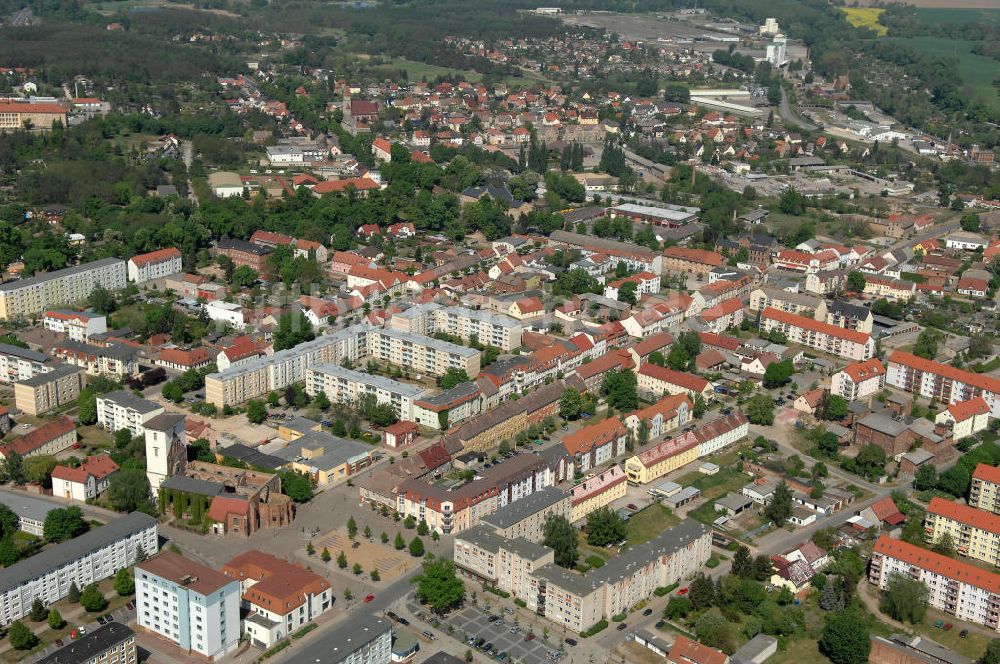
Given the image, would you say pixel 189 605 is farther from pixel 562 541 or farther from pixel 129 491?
pixel 562 541

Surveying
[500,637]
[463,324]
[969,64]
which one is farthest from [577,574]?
[969,64]

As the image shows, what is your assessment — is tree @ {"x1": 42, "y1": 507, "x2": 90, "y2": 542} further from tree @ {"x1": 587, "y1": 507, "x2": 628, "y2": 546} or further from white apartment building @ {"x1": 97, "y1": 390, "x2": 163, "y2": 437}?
tree @ {"x1": 587, "y1": 507, "x2": 628, "y2": 546}

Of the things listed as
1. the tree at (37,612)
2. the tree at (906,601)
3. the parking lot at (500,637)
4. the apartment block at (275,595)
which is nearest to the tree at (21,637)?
the tree at (37,612)

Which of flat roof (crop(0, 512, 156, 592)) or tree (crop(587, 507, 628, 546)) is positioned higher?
flat roof (crop(0, 512, 156, 592))

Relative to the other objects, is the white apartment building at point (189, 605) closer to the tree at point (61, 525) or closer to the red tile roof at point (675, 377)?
the tree at point (61, 525)

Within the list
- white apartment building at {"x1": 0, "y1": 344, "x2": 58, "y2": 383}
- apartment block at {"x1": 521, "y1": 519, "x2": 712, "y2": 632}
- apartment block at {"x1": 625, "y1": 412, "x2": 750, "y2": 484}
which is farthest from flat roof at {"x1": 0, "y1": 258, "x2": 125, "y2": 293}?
apartment block at {"x1": 521, "y1": 519, "x2": 712, "y2": 632}

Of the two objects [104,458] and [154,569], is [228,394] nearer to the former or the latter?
[104,458]
